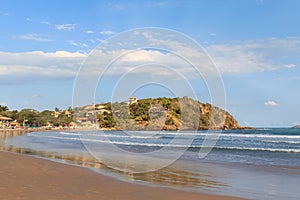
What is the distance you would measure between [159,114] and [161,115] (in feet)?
2.96

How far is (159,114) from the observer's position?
78.2 metres

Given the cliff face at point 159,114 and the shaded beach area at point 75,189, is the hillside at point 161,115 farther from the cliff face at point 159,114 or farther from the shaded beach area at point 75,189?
the shaded beach area at point 75,189

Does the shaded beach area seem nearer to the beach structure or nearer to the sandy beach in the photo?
the sandy beach

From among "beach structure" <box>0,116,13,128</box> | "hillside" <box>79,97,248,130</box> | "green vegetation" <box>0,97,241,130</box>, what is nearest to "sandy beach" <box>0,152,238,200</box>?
"hillside" <box>79,97,248,130</box>

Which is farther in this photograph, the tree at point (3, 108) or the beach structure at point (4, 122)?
the tree at point (3, 108)

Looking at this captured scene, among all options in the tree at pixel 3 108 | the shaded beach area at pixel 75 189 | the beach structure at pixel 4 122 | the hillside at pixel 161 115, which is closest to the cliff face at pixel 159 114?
the hillside at pixel 161 115

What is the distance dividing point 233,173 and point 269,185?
8.57ft

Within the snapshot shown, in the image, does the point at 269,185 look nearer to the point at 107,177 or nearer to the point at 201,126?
the point at 107,177

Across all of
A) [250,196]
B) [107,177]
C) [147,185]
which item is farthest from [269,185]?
[107,177]

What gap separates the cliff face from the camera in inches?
1575

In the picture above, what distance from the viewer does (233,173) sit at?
12.0 metres

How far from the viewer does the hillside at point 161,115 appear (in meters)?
38.0

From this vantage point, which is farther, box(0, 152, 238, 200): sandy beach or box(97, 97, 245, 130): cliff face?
box(97, 97, 245, 130): cliff face

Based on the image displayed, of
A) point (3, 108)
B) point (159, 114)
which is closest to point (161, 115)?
point (159, 114)
